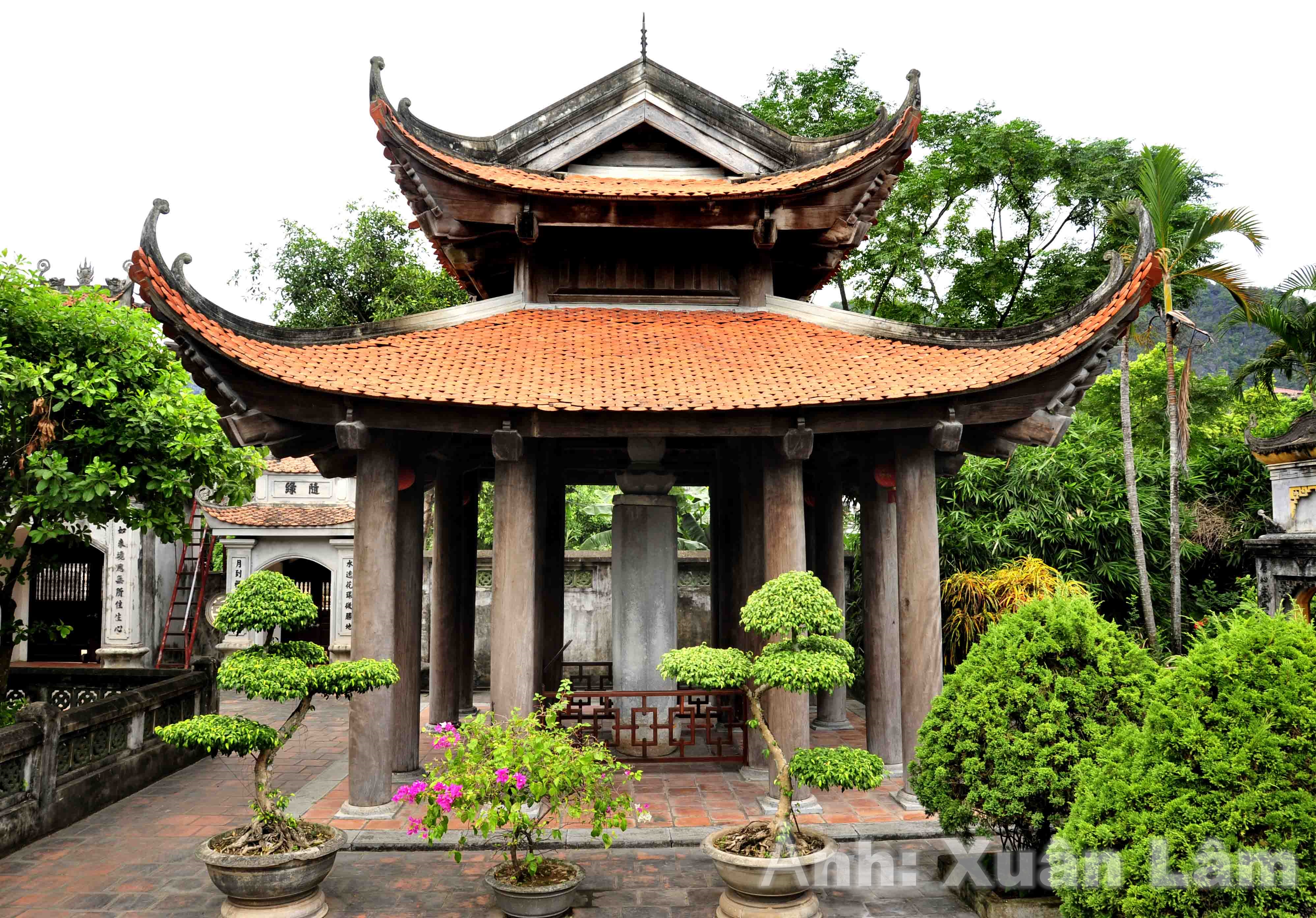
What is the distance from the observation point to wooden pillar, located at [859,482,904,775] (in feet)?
31.0

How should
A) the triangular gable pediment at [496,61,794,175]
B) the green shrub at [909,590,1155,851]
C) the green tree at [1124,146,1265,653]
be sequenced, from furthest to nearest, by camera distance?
1. the green tree at [1124,146,1265,653]
2. the triangular gable pediment at [496,61,794,175]
3. the green shrub at [909,590,1155,851]

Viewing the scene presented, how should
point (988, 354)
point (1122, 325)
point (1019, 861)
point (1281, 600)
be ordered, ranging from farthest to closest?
point (1281, 600), point (988, 354), point (1122, 325), point (1019, 861)

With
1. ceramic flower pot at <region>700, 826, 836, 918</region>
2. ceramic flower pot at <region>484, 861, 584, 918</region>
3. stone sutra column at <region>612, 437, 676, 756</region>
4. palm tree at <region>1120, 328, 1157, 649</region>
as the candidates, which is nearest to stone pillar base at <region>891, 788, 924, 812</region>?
ceramic flower pot at <region>700, 826, 836, 918</region>

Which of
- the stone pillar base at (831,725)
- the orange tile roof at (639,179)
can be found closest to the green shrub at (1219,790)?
the orange tile roof at (639,179)

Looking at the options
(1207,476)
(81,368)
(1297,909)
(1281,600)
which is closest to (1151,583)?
(1281,600)

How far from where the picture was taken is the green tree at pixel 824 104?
888 inches

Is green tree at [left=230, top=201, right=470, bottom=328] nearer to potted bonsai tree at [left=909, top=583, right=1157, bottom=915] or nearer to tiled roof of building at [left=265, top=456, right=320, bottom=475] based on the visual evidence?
tiled roof of building at [left=265, top=456, right=320, bottom=475]

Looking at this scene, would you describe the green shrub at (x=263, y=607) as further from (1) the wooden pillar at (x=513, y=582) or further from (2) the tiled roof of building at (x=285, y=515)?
(2) the tiled roof of building at (x=285, y=515)

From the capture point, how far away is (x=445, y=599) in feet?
34.2

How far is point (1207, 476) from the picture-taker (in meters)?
16.8

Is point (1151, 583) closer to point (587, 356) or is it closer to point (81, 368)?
point (587, 356)

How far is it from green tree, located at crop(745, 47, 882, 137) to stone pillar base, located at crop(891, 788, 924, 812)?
18363 millimetres

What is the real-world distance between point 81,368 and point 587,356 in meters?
4.84

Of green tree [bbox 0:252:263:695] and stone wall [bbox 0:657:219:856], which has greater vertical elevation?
green tree [bbox 0:252:263:695]
